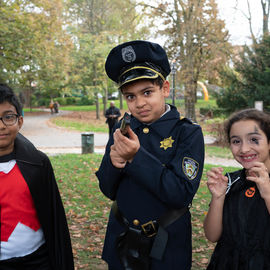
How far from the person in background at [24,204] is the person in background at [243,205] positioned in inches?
40.2

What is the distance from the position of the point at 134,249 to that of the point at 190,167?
0.58 m

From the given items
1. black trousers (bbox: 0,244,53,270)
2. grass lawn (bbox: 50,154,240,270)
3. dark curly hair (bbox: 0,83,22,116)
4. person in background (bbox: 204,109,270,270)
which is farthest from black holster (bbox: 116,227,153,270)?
grass lawn (bbox: 50,154,240,270)

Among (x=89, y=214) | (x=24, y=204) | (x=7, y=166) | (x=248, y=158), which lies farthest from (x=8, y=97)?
(x=89, y=214)

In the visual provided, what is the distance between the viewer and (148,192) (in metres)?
1.70

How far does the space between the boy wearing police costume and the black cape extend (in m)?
0.40

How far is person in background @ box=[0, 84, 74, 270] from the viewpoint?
5.78 feet

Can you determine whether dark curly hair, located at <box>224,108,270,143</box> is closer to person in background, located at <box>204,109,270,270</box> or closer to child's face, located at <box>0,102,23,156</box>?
person in background, located at <box>204,109,270,270</box>

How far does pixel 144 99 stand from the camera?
67.7 inches

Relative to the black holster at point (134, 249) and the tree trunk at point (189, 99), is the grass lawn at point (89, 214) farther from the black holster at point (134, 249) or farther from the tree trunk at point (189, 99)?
the tree trunk at point (189, 99)

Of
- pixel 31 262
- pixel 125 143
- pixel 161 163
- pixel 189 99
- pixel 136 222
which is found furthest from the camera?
pixel 189 99

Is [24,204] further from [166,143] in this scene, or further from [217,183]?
[217,183]

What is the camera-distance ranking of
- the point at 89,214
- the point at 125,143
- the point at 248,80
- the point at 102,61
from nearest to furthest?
the point at 125,143, the point at 89,214, the point at 248,80, the point at 102,61

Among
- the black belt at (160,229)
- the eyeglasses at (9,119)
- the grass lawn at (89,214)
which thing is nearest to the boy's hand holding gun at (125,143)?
the black belt at (160,229)

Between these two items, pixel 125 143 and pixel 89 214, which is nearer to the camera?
pixel 125 143
